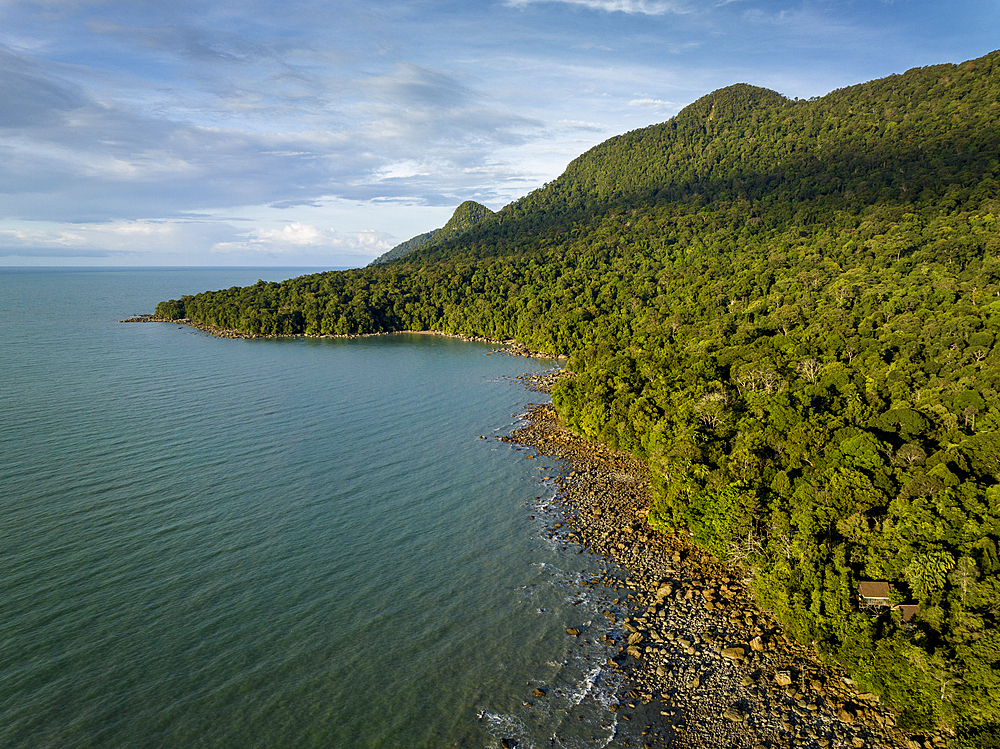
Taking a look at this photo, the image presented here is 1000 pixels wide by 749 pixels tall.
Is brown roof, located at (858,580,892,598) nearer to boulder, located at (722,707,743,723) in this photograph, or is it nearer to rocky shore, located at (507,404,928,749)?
rocky shore, located at (507,404,928,749)

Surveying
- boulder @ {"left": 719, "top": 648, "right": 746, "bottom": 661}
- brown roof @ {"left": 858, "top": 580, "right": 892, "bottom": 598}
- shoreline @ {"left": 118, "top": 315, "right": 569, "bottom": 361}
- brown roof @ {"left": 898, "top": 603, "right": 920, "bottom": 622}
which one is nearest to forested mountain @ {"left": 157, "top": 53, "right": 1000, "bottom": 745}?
brown roof @ {"left": 898, "top": 603, "right": 920, "bottom": 622}

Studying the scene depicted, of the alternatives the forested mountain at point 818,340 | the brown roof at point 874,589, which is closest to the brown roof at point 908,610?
the forested mountain at point 818,340

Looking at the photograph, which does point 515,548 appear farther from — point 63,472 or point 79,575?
point 63,472

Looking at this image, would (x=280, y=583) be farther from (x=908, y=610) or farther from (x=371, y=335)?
(x=371, y=335)

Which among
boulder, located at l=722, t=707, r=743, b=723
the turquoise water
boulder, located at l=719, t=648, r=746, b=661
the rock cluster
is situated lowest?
boulder, located at l=722, t=707, r=743, b=723

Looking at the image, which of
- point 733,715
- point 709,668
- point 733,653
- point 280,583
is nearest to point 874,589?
point 733,653

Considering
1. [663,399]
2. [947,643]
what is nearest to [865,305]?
[663,399]

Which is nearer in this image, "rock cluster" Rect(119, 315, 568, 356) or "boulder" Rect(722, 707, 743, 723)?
"boulder" Rect(722, 707, 743, 723)

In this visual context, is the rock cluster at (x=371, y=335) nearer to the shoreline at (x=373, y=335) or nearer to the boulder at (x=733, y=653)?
the shoreline at (x=373, y=335)
